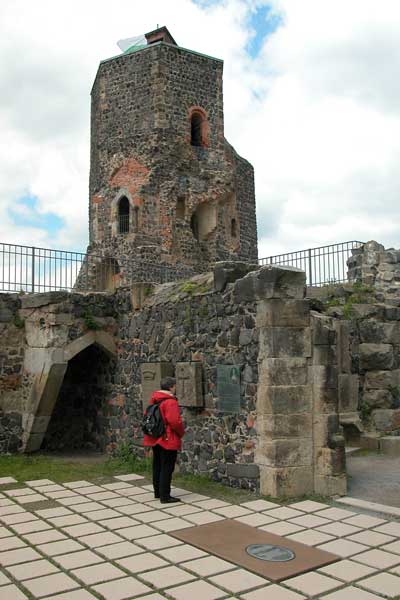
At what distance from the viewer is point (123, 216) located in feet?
81.3

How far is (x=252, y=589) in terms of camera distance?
4.46 m

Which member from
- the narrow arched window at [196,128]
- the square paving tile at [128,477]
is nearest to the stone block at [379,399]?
the square paving tile at [128,477]

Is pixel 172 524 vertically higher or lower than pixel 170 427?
lower

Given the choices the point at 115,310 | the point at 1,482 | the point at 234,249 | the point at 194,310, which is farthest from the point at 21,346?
the point at 234,249

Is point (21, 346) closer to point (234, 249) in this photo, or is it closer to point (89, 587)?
point (89, 587)

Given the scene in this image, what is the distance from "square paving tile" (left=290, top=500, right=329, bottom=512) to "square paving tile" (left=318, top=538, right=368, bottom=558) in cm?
109

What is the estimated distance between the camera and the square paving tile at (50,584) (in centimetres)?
445

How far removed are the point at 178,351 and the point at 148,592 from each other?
15.8 feet

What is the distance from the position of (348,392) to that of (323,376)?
3.96 metres

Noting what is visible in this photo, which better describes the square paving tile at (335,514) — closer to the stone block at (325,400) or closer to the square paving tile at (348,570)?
the stone block at (325,400)

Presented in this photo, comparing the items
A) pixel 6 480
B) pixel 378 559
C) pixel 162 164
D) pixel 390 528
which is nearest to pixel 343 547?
pixel 378 559

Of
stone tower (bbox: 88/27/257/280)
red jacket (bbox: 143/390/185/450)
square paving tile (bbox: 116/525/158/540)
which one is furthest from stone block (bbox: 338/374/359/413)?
stone tower (bbox: 88/27/257/280)

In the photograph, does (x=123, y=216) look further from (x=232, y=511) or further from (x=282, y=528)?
(x=282, y=528)

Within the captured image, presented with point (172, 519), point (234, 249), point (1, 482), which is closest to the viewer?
point (172, 519)
